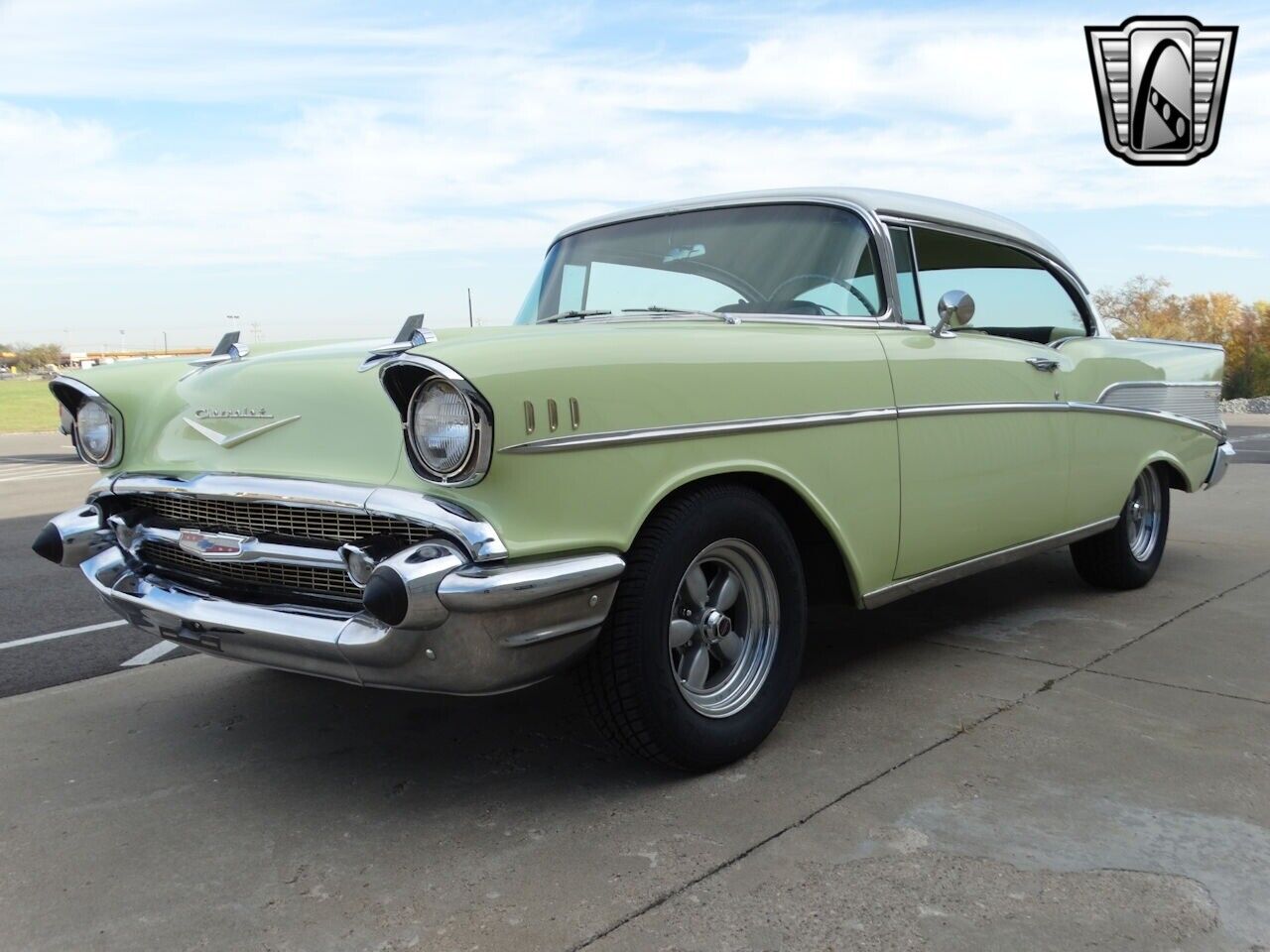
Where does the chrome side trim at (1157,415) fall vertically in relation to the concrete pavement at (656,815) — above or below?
above

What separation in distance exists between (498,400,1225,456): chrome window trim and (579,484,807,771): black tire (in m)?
0.16

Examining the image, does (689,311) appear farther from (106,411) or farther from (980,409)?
(106,411)

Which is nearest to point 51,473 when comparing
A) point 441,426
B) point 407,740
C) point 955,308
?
point 407,740

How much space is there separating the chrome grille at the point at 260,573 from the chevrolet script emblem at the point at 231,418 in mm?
302

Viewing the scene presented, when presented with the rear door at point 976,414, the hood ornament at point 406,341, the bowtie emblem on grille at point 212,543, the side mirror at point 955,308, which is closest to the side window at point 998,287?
the rear door at point 976,414

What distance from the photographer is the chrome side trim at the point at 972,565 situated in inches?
132

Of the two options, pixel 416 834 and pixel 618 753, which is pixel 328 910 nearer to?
pixel 416 834

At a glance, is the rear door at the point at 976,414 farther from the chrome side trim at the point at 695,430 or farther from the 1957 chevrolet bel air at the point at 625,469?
the chrome side trim at the point at 695,430

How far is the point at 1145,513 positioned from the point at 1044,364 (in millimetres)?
1428

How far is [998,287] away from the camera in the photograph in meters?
4.32

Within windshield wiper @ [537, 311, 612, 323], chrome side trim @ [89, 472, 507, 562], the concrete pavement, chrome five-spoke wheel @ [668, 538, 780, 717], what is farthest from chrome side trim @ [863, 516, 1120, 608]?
chrome side trim @ [89, 472, 507, 562]

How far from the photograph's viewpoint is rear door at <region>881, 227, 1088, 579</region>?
343 centimetres

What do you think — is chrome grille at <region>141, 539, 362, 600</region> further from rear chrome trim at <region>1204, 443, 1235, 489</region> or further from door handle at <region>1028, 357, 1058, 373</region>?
rear chrome trim at <region>1204, 443, 1235, 489</region>

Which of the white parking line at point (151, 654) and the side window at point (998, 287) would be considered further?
the white parking line at point (151, 654)
